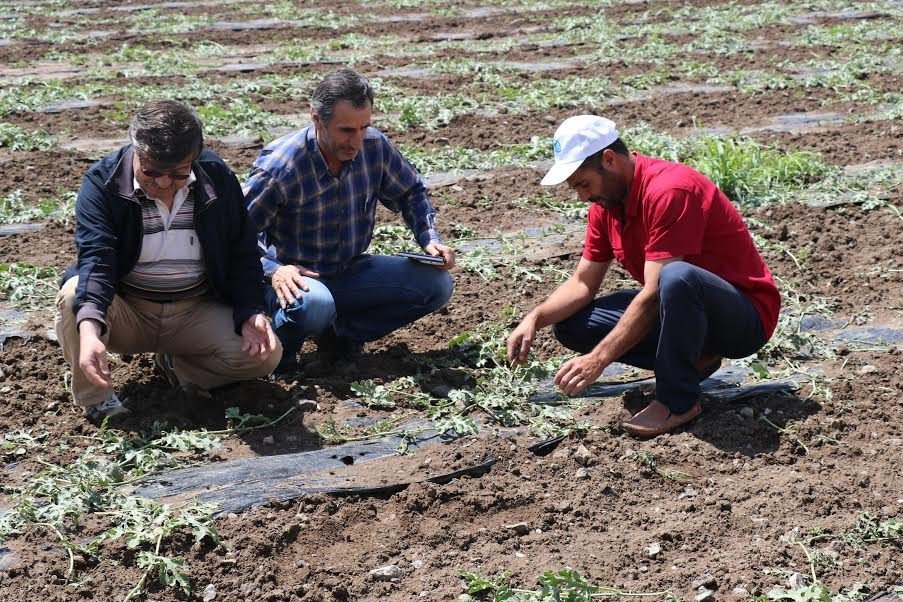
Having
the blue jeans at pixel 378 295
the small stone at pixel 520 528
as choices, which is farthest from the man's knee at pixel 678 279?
the blue jeans at pixel 378 295

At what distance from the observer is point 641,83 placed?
965 centimetres

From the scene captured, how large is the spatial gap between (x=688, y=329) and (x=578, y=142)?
0.76 meters

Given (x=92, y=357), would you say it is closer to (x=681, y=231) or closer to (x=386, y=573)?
(x=386, y=573)

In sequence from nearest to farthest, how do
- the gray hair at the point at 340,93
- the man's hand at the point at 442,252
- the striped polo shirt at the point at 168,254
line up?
the striped polo shirt at the point at 168,254 → the gray hair at the point at 340,93 → the man's hand at the point at 442,252

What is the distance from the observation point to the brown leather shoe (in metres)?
4.07

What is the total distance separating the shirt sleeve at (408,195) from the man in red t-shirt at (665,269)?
2.53ft

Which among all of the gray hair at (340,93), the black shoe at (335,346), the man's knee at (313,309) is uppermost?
the gray hair at (340,93)

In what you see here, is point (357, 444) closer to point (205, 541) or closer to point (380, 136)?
point (205, 541)

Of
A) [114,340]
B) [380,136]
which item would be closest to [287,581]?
[114,340]

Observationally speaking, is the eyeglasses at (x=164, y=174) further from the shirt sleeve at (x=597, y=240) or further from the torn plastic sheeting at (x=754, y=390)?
the torn plastic sheeting at (x=754, y=390)

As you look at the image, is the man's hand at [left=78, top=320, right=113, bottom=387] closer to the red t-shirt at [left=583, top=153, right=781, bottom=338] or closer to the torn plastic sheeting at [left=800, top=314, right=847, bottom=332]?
the red t-shirt at [left=583, top=153, right=781, bottom=338]

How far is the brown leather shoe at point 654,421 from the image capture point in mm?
4066

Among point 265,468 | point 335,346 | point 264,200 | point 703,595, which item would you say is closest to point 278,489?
point 265,468

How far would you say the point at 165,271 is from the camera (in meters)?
4.18
